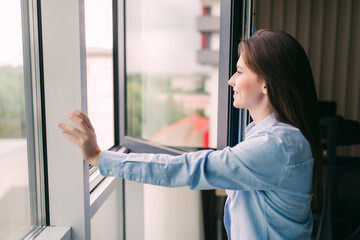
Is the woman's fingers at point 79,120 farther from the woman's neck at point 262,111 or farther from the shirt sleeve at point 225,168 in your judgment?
the woman's neck at point 262,111

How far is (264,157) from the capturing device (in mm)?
752

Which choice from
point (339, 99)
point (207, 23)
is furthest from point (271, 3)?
point (207, 23)

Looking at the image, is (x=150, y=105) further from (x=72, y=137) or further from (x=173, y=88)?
(x=72, y=137)

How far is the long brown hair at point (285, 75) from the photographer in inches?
32.6

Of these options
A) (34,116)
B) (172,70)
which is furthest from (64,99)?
(172,70)

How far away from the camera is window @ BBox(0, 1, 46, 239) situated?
801 mm

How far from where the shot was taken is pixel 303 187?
834mm

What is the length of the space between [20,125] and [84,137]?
0.58ft

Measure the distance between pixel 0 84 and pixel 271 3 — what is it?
3.27 metres

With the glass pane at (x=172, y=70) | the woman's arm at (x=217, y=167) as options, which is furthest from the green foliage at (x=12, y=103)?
the glass pane at (x=172, y=70)

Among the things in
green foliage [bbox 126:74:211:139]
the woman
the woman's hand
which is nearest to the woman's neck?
the woman

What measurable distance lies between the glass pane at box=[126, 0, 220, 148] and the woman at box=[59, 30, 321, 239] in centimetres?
81

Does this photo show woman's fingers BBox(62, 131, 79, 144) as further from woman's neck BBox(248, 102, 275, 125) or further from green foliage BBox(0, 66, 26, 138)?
woman's neck BBox(248, 102, 275, 125)

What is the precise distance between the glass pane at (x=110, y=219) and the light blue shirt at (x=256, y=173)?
0.60m
